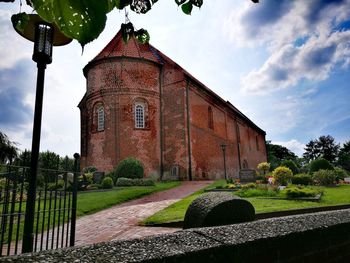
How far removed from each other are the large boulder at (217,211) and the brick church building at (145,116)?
633 inches

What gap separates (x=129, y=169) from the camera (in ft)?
63.5

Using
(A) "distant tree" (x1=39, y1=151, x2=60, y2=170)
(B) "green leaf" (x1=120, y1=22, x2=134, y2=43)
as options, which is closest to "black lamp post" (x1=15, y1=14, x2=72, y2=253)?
(A) "distant tree" (x1=39, y1=151, x2=60, y2=170)

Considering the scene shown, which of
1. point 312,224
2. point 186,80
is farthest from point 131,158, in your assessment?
point 312,224

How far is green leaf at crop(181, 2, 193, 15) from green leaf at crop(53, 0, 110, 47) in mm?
859

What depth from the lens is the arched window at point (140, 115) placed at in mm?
22625

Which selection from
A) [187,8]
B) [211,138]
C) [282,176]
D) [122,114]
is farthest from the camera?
[211,138]

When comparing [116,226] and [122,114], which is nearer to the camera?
[116,226]

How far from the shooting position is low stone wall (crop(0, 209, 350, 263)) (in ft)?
4.06

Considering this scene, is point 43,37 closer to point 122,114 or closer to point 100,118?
point 122,114

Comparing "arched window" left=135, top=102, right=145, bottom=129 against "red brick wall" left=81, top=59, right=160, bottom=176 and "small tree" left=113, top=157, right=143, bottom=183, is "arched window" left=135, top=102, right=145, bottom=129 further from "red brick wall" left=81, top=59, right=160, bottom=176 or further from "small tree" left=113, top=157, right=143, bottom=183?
"small tree" left=113, top=157, right=143, bottom=183

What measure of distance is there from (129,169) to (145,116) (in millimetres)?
5127

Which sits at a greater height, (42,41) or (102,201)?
(42,41)

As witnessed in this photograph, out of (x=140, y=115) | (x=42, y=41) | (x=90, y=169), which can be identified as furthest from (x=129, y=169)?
(x=42, y=41)

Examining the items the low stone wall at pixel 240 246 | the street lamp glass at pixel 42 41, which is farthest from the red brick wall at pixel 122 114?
the low stone wall at pixel 240 246
